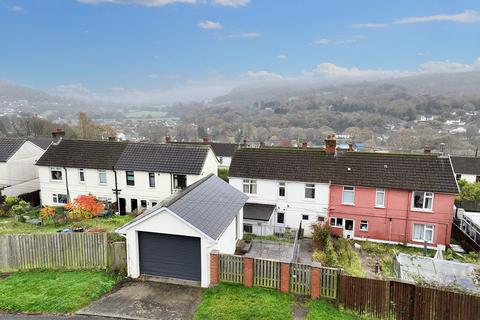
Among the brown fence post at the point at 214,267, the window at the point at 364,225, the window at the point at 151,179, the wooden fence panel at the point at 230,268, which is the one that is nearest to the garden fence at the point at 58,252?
the brown fence post at the point at 214,267

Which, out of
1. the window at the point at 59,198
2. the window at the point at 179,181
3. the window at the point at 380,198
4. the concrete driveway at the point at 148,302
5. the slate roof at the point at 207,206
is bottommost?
the window at the point at 59,198

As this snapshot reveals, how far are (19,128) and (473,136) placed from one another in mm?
139127

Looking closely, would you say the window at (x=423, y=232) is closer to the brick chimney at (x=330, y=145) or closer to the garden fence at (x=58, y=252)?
the brick chimney at (x=330, y=145)

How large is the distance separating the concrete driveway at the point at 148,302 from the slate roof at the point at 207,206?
8.57 ft

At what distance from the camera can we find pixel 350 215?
28453 millimetres

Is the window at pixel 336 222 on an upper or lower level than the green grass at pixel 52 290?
Result: lower

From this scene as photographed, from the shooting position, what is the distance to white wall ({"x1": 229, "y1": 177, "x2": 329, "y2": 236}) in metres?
28.8

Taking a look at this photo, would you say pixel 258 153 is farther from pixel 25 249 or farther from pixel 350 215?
pixel 25 249

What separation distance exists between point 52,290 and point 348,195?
22.2m

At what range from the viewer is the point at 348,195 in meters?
28.4

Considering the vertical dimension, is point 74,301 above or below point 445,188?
below

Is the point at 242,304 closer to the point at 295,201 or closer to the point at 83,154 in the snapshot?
the point at 295,201

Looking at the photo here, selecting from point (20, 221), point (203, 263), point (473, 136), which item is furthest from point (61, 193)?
point (473, 136)

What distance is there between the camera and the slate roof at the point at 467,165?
48.2 metres
